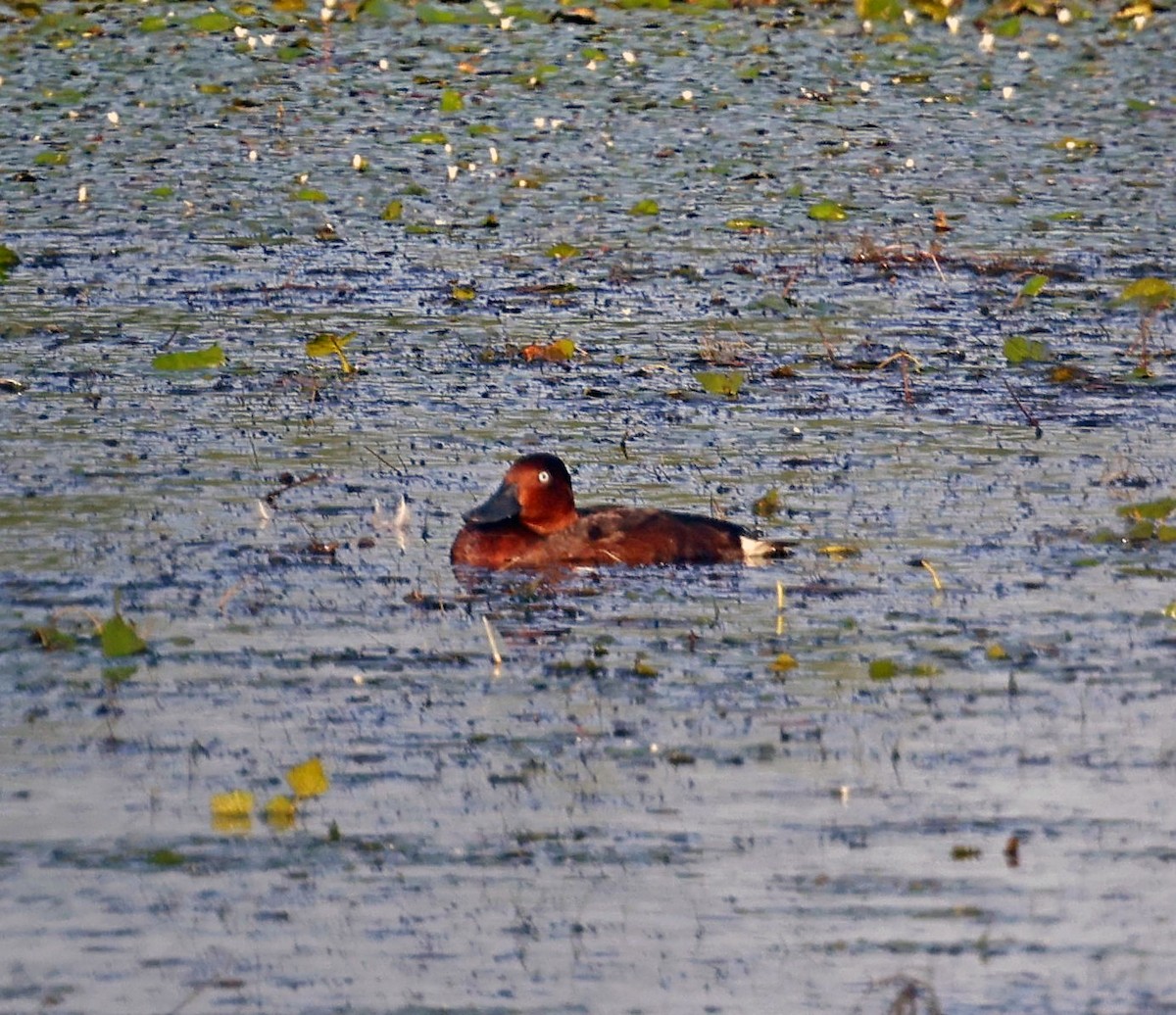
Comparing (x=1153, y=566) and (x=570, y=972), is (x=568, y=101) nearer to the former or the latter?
(x=1153, y=566)

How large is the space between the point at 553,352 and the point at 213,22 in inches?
590

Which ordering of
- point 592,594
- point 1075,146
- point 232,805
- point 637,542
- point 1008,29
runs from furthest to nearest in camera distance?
point 1008,29 < point 1075,146 < point 637,542 < point 592,594 < point 232,805

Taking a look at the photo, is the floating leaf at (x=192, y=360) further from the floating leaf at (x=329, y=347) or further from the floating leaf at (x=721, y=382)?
the floating leaf at (x=721, y=382)

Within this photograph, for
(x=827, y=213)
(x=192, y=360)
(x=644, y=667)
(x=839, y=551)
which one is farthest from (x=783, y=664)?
(x=827, y=213)

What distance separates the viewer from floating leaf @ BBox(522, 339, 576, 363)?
1377cm

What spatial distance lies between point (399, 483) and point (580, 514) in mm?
1311

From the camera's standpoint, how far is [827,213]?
18234 millimetres

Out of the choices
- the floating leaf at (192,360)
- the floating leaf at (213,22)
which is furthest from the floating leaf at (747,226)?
the floating leaf at (213,22)

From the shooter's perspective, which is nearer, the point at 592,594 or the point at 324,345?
the point at 592,594

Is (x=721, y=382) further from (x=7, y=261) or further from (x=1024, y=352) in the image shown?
(x=7, y=261)

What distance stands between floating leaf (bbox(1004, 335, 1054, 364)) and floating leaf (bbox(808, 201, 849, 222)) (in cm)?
468

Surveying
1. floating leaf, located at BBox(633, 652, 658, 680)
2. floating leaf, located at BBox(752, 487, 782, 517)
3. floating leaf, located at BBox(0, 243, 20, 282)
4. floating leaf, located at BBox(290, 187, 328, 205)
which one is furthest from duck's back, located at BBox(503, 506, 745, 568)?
floating leaf, located at BBox(290, 187, 328, 205)

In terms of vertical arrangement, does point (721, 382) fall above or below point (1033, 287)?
below

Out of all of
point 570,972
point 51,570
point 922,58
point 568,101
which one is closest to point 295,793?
point 570,972
